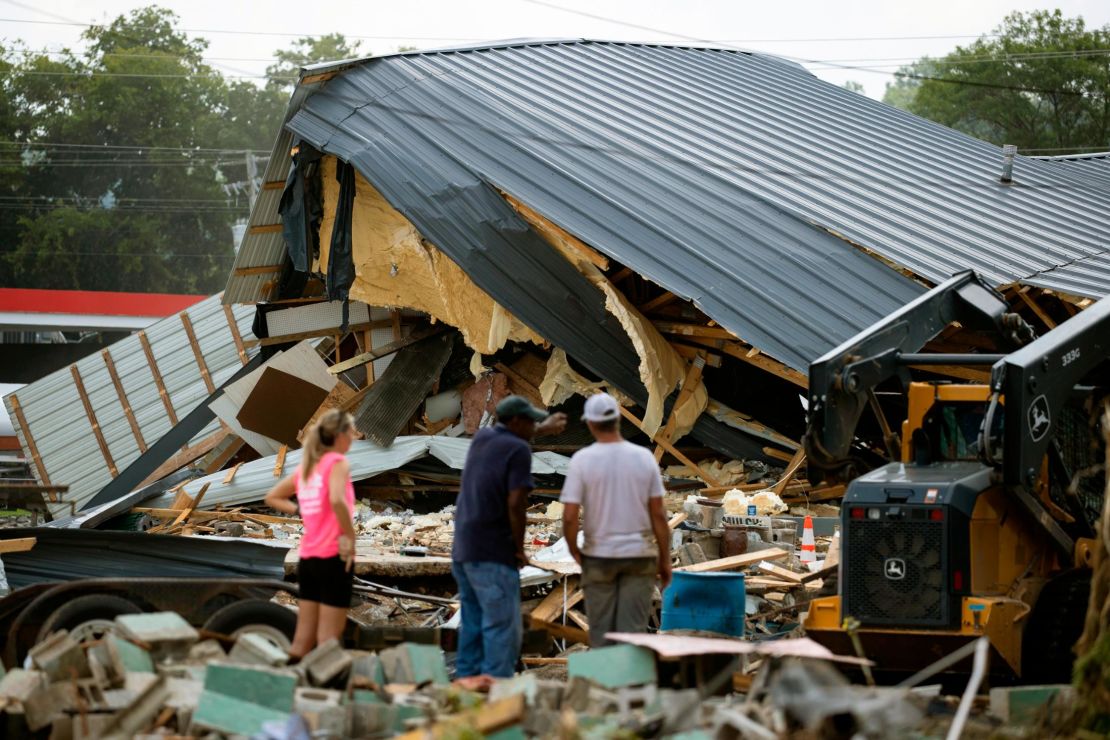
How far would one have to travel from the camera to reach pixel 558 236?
16391mm

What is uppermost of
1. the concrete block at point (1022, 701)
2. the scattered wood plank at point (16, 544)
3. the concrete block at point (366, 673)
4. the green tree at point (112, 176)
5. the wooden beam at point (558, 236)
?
the green tree at point (112, 176)

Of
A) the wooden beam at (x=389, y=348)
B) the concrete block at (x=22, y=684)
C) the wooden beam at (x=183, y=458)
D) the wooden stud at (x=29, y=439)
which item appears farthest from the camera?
the wooden stud at (x=29, y=439)

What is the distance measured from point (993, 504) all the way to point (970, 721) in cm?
217

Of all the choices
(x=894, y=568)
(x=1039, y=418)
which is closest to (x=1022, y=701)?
(x=894, y=568)

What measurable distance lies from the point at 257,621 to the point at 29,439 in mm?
16991

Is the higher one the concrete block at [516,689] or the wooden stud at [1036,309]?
the wooden stud at [1036,309]

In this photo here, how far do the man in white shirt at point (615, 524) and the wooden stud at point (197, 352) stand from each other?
615 inches

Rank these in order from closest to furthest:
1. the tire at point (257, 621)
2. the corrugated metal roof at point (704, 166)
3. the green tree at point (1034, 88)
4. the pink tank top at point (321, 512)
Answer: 1. the pink tank top at point (321, 512)
2. the tire at point (257, 621)
3. the corrugated metal roof at point (704, 166)
4. the green tree at point (1034, 88)

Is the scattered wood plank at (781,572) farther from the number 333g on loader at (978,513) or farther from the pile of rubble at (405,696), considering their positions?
the pile of rubble at (405,696)

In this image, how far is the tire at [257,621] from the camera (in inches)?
339

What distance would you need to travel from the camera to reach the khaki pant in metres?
8.31

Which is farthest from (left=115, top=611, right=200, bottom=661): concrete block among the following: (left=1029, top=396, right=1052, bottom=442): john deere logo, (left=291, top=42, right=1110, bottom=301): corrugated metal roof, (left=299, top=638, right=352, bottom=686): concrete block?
(left=291, top=42, right=1110, bottom=301): corrugated metal roof

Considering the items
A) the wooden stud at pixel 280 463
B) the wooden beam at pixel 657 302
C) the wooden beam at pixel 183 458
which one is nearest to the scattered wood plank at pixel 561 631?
the wooden beam at pixel 657 302

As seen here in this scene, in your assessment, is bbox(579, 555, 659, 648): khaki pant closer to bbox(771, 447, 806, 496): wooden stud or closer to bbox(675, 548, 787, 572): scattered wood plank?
bbox(675, 548, 787, 572): scattered wood plank
